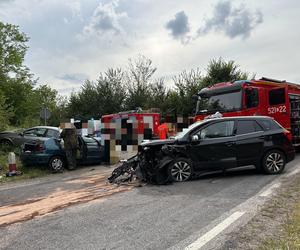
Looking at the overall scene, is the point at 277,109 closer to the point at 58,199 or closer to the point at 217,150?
the point at 217,150

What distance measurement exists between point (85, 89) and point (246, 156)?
33024 millimetres

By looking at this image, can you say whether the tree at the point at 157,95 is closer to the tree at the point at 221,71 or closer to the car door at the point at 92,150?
the tree at the point at 221,71

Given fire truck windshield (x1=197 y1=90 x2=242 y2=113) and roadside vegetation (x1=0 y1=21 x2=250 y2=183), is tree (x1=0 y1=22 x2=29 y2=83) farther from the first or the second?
fire truck windshield (x1=197 y1=90 x2=242 y2=113)

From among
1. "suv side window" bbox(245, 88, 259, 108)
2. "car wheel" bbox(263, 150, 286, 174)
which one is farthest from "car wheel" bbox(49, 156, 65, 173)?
"car wheel" bbox(263, 150, 286, 174)

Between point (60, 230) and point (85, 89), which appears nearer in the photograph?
point (60, 230)

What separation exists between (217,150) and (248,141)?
0.92 meters

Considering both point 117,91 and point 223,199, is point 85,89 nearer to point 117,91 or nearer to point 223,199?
point 117,91

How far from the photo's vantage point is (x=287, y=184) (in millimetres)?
8867

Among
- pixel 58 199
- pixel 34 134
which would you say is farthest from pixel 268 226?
pixel 34 134

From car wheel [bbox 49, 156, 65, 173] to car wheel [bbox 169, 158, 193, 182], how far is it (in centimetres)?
555

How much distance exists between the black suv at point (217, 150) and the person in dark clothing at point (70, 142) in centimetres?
442

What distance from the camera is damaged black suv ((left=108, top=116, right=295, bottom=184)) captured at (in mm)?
9781

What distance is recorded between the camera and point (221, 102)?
45.4ft

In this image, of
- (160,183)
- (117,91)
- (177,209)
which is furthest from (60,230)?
(117,91)
